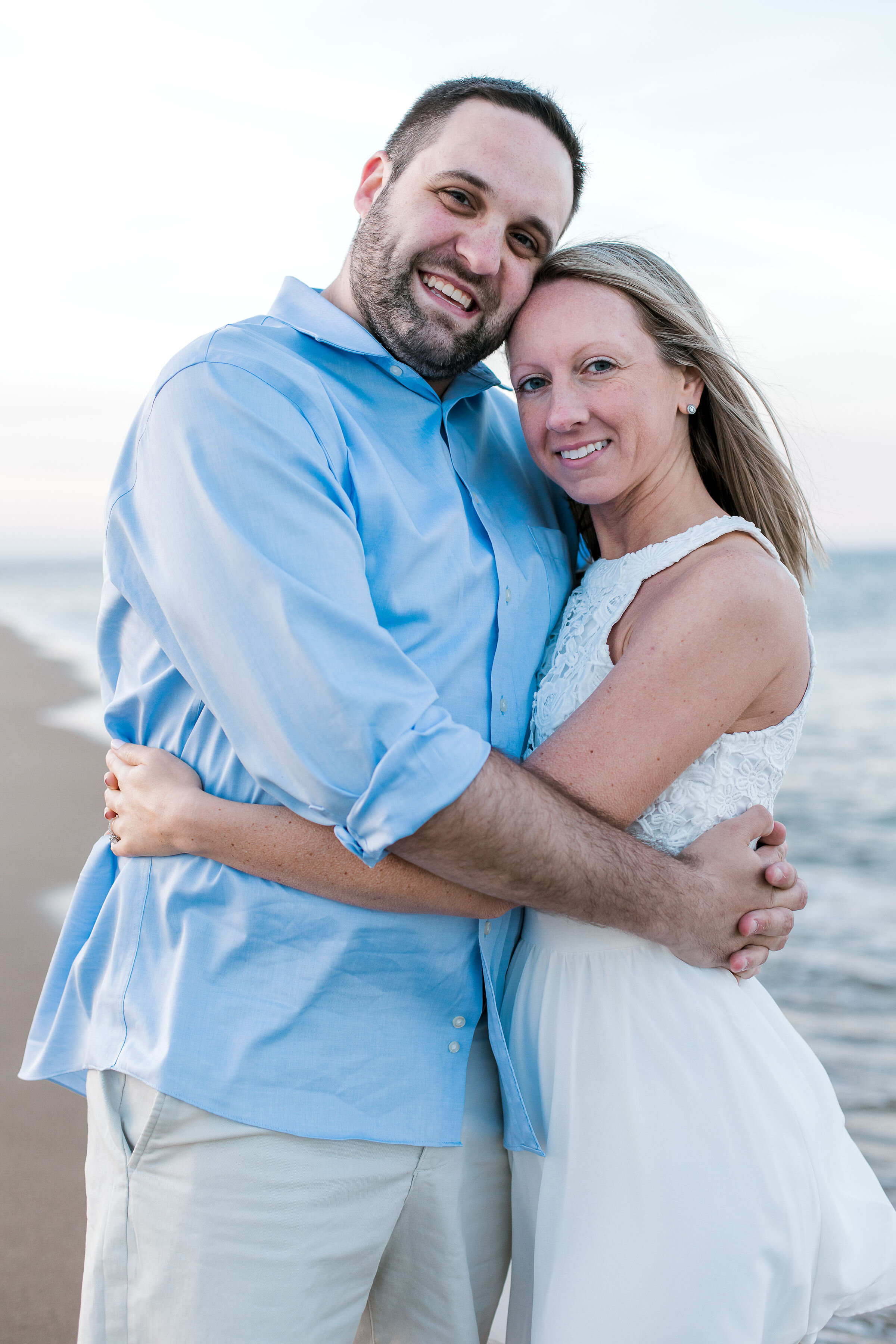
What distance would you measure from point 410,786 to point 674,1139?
82 centimetres

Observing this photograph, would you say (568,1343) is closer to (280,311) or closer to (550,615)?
(550,615)

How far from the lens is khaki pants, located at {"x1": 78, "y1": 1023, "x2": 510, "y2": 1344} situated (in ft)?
4.71

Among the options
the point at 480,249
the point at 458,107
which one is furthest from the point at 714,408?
the point at 458,107

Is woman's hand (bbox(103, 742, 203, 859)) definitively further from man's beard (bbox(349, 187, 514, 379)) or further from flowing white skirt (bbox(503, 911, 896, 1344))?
man's beard (bbox(349, 187, 514, 379))

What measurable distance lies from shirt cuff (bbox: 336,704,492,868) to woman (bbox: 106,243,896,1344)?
160 mm

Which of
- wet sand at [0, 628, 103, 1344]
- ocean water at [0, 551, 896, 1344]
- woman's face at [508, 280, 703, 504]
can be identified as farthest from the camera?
ocean water at [0, 551, 896, 1344]

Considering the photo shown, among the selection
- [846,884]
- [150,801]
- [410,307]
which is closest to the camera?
[150,801]

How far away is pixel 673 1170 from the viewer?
155cm

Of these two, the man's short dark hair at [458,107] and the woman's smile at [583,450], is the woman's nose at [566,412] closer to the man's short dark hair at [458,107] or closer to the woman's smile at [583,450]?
the woman's smile at [583,450]

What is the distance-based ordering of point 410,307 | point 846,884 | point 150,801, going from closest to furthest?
point 150,801 < point 410,307 < point 846,884

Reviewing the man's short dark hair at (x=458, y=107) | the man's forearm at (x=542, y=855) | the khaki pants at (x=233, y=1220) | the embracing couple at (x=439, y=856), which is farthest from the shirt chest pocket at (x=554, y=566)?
the khaki pants at (x=233, y=1220)

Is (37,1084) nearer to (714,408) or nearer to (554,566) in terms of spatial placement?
(554,566)

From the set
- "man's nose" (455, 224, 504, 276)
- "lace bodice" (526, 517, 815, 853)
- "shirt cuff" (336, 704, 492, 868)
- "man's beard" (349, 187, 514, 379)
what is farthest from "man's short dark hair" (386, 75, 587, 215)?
"shirt cuff" (336, 704, 492, 868)

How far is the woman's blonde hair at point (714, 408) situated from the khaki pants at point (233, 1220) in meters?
1.40
